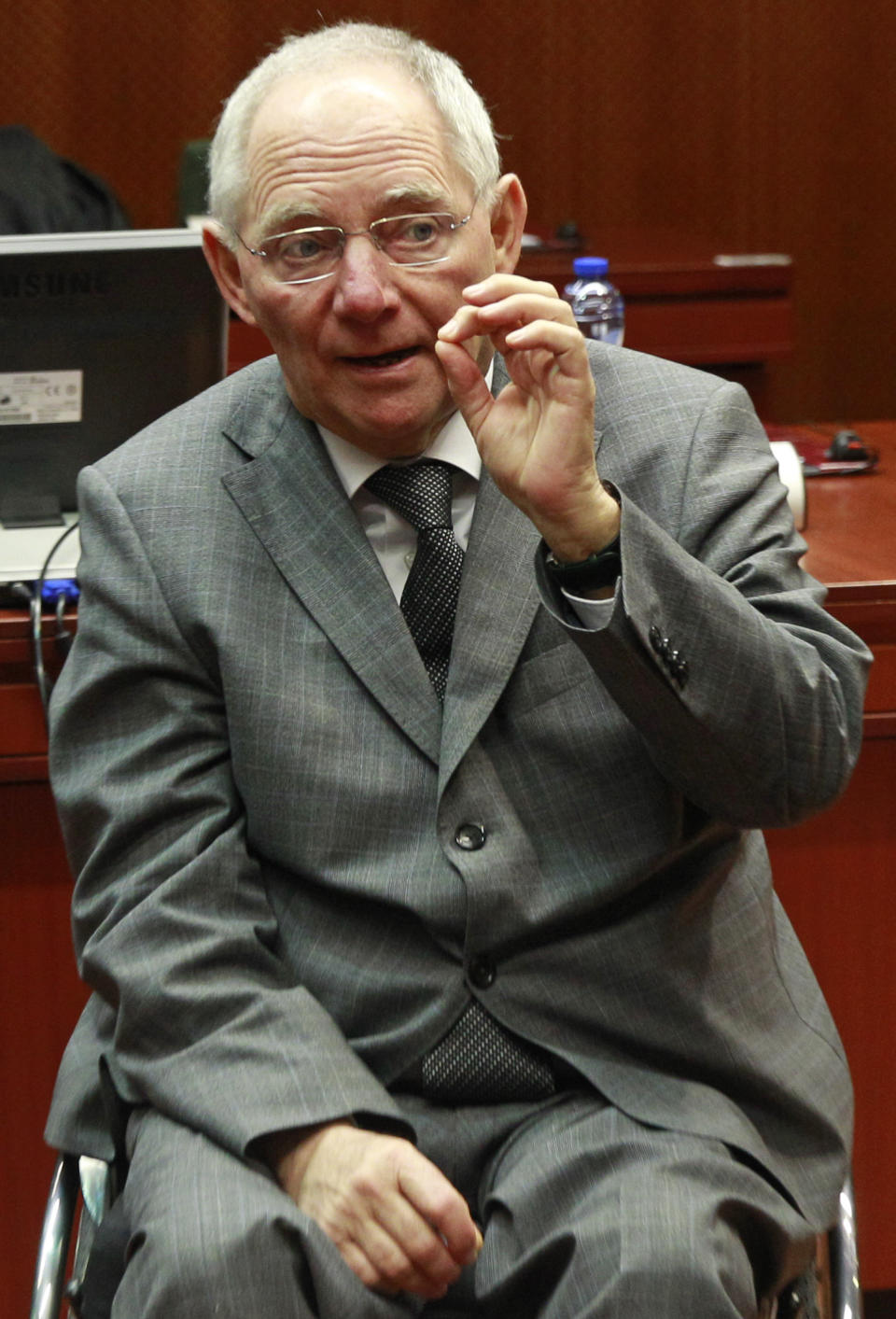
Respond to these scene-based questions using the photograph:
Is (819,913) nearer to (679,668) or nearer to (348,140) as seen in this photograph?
(679,668)

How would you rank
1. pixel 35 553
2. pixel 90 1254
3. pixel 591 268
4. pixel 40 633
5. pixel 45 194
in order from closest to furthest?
pixel 90 1254, pixel 40 633, pixel 35 553, pixel 591 268, pixel 45 194

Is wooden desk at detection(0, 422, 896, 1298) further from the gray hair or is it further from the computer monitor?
the gray hair

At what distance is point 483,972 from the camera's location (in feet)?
4.48

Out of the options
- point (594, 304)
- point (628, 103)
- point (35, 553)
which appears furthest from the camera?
point (628, 103)

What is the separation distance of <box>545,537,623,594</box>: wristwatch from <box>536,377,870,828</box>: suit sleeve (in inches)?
0.6

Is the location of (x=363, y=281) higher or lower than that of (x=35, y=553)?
higher

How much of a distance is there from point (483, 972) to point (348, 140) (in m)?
0.74

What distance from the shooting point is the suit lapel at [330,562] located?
1.40 meters

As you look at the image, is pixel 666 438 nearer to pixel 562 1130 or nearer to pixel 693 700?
pixel 693 700

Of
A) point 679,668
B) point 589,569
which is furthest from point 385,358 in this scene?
point 679,668

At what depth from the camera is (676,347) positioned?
3.21 m

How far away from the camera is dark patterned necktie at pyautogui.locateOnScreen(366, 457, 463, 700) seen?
144 centimetres

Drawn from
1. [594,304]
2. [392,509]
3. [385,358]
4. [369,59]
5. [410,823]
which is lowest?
[410,823]

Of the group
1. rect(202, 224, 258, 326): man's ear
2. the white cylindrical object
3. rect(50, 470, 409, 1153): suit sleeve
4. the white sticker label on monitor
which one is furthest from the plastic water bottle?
rect(50, 470, 409, 1153): suit sleeve
